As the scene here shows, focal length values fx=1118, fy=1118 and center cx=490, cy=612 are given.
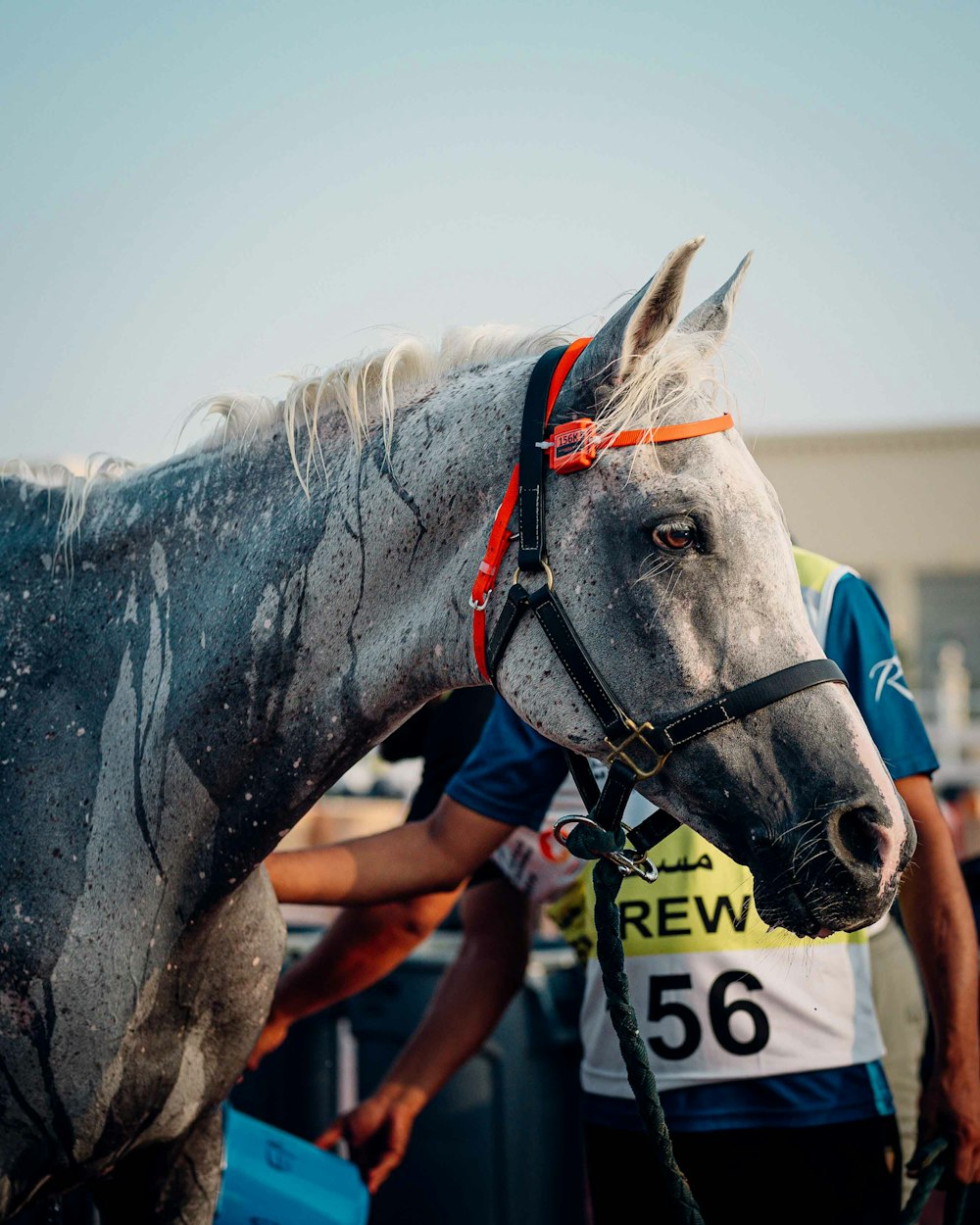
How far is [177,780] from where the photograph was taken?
1.89 metres

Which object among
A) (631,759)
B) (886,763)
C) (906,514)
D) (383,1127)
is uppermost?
(631,759)

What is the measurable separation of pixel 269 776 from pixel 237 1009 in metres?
0.51

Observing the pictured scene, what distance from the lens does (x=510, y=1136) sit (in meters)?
3.61

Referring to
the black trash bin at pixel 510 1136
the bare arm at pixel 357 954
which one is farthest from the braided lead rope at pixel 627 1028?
the black trash bin at pixel 510 1136

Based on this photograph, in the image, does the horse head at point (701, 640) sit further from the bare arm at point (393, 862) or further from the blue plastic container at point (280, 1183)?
the blue plastic container at point (280, 1183)

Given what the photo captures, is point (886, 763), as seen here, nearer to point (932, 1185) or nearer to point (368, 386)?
point (932, 1185)

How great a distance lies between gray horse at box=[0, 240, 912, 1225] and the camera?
1676mm

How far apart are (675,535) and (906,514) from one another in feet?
111

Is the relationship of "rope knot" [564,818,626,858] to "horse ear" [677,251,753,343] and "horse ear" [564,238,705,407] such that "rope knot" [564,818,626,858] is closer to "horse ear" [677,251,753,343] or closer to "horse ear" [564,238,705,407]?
"horse ear" [564,238,705,407]

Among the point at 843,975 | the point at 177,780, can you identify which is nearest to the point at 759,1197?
the point at 843,975

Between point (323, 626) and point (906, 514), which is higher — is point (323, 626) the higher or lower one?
the higher one

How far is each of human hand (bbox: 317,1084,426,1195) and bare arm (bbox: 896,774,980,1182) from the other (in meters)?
1.30

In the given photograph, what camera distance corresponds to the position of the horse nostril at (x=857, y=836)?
1602 millimetres

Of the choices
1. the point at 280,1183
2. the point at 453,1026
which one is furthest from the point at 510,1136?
the point at 280,1183
